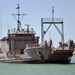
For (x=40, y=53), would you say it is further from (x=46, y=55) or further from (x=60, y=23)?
(x=60, y=23)

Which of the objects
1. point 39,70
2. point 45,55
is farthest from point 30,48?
point 39,70

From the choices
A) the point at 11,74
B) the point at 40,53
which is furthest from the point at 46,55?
the point at 11,74

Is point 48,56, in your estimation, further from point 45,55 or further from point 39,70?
point 39,70

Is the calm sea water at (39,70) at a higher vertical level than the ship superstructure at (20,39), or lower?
lower

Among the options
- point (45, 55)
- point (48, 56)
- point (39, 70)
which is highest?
point (45, 55)

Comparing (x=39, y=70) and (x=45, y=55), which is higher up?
(x=45, y=55)

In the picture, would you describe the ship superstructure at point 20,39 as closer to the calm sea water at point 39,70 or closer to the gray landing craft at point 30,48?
the gray landing craft at point 30,48

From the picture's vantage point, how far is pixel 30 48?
2940 inches

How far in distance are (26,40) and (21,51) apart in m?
2.35

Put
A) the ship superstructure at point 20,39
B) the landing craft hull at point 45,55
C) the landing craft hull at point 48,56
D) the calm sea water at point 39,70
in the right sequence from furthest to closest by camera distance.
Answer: the ship superstructure at point 20,39, the landing craft hull at point 45,55, the landing craft hull at point 48,56, the calm sea water at point 39,70

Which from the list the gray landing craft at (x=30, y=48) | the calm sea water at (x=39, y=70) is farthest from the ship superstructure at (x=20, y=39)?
the calm sea water at (x=39, y=70)

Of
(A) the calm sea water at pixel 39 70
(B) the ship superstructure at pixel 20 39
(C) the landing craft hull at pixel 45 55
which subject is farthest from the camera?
(B) the ship superstructure at pixel 20 39

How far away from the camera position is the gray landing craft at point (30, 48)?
7394cm

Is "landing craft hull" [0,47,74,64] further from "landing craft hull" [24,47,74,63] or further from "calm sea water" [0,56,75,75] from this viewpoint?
"calm sea water" [0,56,75,75]
